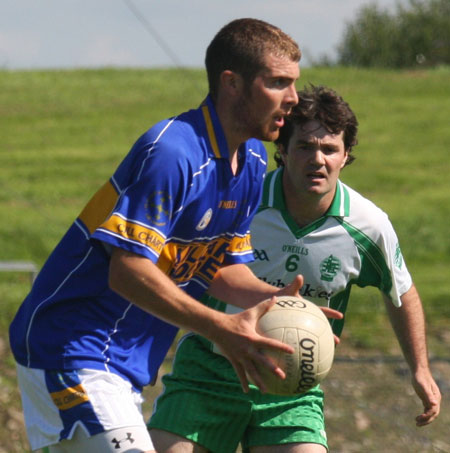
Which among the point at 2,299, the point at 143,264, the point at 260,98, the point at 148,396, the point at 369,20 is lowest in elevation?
the point at 369,20

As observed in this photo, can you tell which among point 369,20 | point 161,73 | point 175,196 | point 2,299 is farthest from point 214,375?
point 369,20

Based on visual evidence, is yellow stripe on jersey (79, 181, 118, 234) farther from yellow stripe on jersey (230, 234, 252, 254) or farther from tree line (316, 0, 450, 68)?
tree line (316, 0, 450, 68)

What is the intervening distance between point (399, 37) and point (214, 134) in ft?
112

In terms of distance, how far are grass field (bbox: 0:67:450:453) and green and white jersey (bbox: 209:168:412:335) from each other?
12.2 ft

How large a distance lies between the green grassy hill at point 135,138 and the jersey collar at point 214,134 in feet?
25.9

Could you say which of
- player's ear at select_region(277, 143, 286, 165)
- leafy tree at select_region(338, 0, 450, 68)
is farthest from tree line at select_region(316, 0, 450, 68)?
player's ear at select_region(277, 143, 286, 165)

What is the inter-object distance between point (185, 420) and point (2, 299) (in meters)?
7.69

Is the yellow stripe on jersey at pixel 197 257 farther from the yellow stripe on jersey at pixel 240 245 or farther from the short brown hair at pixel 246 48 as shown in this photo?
the short brown hair at pixel 246 48

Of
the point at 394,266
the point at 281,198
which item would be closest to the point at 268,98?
the point at 281,198

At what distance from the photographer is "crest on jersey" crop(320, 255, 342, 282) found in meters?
5.41

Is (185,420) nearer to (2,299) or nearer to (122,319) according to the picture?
(122,319)

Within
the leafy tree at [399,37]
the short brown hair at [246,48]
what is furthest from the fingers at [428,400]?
the leafy tree at [399,37]

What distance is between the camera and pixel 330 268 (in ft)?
17.8

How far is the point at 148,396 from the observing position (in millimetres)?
9398
